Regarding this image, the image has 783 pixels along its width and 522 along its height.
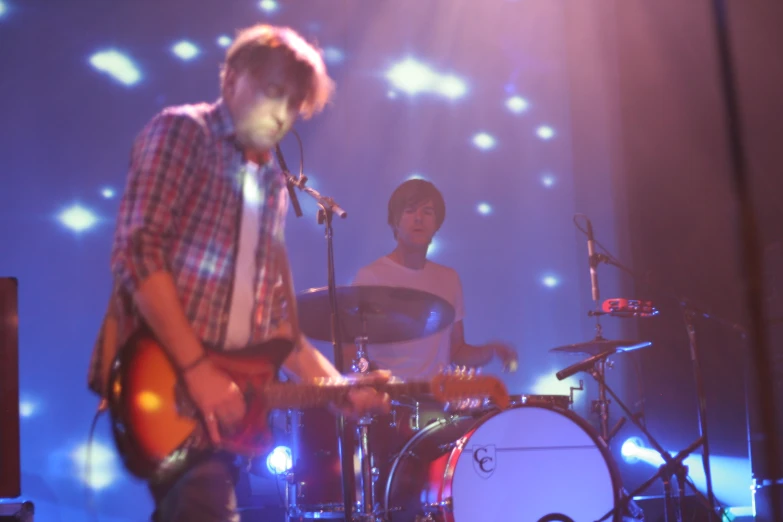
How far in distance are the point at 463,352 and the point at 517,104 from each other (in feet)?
6.38

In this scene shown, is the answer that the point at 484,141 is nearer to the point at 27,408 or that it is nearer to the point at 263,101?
the point at 27,408

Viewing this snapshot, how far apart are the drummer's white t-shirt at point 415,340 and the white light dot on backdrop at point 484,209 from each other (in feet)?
1.99

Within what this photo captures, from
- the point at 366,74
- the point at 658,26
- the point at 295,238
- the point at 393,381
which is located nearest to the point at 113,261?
the point at 393,381

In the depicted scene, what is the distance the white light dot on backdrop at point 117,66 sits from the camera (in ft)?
11.7

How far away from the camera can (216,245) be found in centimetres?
161

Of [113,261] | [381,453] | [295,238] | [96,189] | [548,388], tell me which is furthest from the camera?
[548,388]

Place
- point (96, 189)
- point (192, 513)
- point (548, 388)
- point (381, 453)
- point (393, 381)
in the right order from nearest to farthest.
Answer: point (192, 513) < point (393, 381) < point (381, 453) < point (96, 189) < point (548, 388)

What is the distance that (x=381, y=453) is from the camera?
118 inches

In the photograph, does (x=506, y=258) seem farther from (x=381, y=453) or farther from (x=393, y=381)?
(x=393, y=381)

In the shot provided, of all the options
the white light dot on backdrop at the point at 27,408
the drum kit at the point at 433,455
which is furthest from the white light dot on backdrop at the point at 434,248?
the white light dot on backdrop at the point at 27,408

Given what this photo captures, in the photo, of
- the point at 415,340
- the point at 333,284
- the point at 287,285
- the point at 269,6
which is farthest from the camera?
the point at 269,6

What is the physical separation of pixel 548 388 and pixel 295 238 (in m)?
1.84

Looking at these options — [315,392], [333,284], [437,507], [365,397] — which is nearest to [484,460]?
[437,507]

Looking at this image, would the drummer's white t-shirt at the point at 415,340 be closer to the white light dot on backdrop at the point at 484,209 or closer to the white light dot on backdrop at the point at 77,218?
the white light dot on backdrop at the point at 484,209
